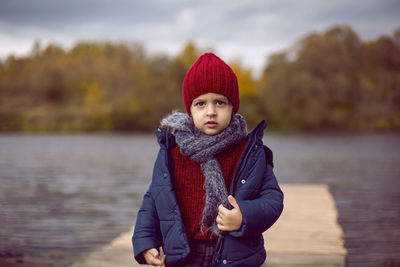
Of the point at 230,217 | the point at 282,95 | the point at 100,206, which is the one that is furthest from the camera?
the point at 282,95

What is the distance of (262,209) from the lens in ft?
6.74

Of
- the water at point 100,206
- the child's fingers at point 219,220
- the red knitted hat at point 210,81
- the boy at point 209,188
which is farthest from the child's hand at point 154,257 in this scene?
the water at point 100,206

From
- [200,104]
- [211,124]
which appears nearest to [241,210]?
[211,124]

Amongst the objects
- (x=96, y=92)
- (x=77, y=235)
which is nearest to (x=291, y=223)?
(x=77, y=235)

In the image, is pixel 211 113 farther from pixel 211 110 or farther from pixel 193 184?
pixel 193 184

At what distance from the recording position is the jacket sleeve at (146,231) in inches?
85.8

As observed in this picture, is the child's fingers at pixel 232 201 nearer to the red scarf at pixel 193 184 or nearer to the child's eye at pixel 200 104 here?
the red scarf at pixel 193 184

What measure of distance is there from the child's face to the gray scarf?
3 centimetres

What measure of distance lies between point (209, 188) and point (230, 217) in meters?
0.16

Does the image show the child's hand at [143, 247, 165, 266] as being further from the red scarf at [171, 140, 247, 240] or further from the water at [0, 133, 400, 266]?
the water at [0, 133, 400, 266]

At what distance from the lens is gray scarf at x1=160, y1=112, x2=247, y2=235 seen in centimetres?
209

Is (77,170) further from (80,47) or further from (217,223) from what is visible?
(80,47)

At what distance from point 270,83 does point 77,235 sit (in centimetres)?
4363

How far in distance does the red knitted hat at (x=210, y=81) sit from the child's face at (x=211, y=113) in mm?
25
